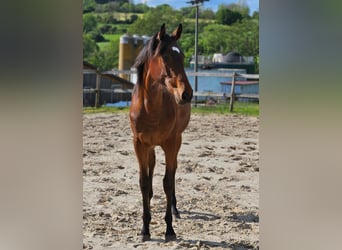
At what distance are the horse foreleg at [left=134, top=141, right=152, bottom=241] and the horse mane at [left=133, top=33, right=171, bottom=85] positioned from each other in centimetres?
28

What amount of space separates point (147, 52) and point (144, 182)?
54cm

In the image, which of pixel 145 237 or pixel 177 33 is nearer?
pixel 177 33

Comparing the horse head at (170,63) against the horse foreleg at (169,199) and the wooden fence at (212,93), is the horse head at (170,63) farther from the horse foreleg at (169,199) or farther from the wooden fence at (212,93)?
the horse foreleg at (169,199)

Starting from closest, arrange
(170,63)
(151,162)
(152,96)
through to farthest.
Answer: (170,63)
(152,96)
(151,162)

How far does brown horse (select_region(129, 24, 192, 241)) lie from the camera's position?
66.7 inches

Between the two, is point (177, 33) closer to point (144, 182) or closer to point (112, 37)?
point (112, 37)

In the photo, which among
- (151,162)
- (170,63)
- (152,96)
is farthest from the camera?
(151,162)

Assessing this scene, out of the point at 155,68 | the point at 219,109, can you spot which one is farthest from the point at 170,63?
the point at 219,109

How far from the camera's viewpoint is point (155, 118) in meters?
1.79
